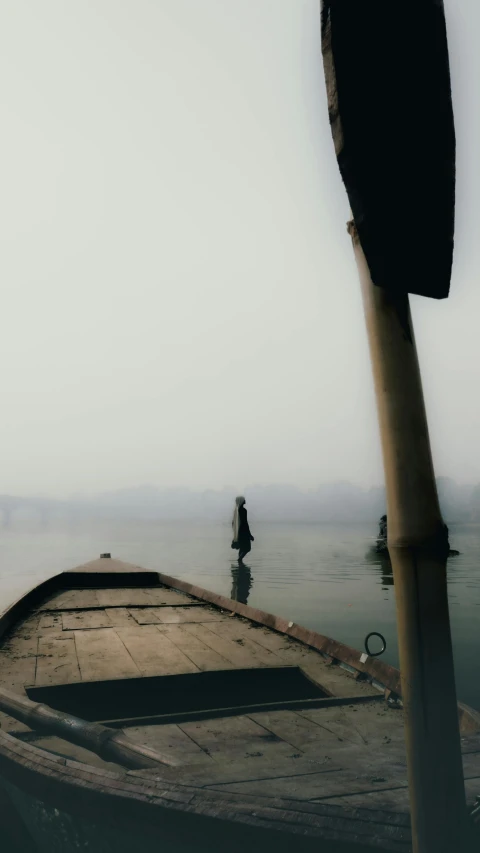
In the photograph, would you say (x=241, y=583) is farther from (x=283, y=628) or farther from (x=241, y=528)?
(x=283, y=628)

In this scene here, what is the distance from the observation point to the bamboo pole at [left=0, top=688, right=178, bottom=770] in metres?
3.02


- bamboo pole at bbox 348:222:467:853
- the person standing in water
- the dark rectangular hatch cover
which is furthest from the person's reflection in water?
bamboo pole at bbox 348:222:467:853

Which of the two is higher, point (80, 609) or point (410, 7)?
point (410, 7)

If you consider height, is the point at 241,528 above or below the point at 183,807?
above

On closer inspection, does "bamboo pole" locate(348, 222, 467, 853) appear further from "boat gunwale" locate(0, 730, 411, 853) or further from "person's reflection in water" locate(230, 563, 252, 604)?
"person's reflection in water" locate(230, 563, 252, 604)

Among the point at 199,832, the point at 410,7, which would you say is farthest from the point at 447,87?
the point at 199,832

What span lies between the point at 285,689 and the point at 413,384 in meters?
4.19

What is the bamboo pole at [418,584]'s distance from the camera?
1.66 meters

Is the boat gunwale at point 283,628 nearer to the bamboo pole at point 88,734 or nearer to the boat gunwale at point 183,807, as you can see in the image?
the boat gunwale at point 183,807

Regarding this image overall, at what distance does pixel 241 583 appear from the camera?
19422mm

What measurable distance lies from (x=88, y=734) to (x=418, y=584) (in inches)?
97.9

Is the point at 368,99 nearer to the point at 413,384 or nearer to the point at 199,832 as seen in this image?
the point at 413,384

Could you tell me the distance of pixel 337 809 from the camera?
2.14 m

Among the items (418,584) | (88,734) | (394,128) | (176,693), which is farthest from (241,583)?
(394,128)
